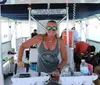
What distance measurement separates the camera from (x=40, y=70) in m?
2.12

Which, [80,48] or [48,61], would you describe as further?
[80,48]

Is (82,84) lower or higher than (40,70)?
lower

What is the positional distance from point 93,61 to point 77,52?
0.89 metres

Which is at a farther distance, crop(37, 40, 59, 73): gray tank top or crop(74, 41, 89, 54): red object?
crop(74, 41, 89, 54): red object

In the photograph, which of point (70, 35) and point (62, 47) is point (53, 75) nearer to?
point (62, 47)

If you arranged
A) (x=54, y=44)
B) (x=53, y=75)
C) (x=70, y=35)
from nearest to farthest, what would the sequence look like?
(x=53, y=75), (x=54, y=44), (x=70, y=35)

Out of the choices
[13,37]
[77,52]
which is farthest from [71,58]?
[13,37]

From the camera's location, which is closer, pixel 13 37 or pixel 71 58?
pixel 71 58

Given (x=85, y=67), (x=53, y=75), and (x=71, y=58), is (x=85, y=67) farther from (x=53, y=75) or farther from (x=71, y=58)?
(x=71, y=58)

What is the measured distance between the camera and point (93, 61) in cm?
384

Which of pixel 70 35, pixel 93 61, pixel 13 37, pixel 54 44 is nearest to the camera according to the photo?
pixel 54 44

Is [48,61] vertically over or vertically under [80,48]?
over

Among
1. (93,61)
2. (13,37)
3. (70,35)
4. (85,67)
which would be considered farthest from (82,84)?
(13,37)

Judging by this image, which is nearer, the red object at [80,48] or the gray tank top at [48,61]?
the gray tank top at [48,61]
